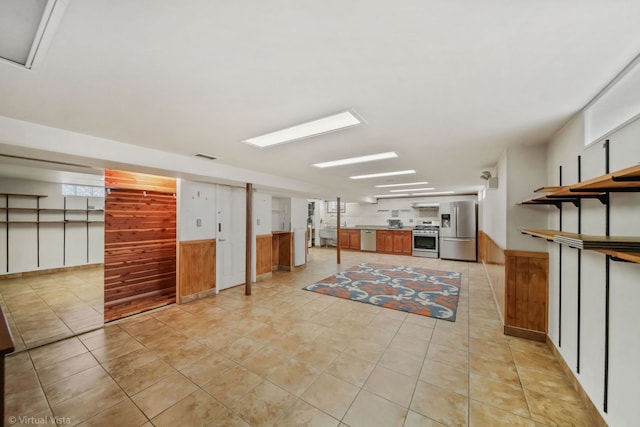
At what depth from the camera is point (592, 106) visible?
73.3 inches

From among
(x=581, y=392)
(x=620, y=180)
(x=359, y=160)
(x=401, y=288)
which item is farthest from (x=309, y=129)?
(x=401, y=288)

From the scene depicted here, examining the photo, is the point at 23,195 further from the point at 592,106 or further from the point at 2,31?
the point at 592,106

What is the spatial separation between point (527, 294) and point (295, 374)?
2.96m

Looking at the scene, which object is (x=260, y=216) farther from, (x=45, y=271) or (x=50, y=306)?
(x=45, y=271)

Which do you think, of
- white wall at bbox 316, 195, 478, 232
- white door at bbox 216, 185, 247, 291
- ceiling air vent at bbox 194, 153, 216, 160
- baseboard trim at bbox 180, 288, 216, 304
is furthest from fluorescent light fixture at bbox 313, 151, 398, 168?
white wall at bbox 316, 195, 478, 232

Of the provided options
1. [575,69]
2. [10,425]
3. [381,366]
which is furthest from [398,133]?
[10,425]

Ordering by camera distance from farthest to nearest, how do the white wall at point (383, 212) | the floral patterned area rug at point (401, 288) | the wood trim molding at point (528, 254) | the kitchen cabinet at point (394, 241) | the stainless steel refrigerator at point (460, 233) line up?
1. the white wall at point (383, 212)
2. the kitchen cabinet at point (394, 241)
3. the stainless steel refrigerator at point (460, 233)
4. the floral patterned area rug at point (401, 288)
5. the wood trim molding at point (528, 254)

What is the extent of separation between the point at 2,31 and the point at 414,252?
9.70m

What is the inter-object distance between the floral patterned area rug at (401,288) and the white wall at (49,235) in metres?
6.37

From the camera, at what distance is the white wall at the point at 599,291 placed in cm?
142

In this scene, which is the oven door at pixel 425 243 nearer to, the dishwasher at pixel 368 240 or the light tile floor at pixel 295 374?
the dishwasher at pixel 368 240

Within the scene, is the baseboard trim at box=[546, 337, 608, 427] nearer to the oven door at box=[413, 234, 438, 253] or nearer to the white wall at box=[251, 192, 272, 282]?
the white wall at box=[251, 192, 272, 282]

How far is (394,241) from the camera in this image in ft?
30.9

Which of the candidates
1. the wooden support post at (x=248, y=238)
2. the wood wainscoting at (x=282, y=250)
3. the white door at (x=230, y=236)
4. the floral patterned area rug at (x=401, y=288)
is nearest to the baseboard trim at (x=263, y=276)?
the white door at (x=230, y=236)
